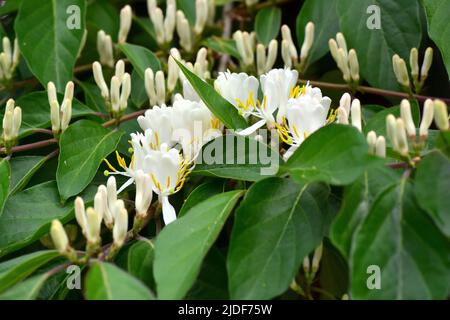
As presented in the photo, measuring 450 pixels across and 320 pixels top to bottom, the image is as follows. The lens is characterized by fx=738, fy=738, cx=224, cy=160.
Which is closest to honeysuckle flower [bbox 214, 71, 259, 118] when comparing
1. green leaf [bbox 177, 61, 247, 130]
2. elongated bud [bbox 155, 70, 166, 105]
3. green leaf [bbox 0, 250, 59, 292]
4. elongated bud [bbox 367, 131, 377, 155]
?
green leaf [bbox 177, 61, 247, 130]

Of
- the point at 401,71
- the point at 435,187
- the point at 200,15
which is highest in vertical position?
the point at 200,15

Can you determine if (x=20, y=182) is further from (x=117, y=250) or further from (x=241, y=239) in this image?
(x=241, y=239)

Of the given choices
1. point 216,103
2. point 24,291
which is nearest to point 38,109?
point 216,103

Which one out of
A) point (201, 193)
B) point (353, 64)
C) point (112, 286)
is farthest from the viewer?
point (353, 64)

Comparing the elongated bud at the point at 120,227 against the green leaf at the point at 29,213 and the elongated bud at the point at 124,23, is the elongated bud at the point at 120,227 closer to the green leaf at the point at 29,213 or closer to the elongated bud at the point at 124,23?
the green leaf at the point at 29,213

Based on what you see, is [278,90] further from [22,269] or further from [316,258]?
[22,269]

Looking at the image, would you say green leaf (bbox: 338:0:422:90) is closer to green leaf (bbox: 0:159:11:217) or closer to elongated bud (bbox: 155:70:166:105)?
elongated bud (bbox: 155:70:166:105)
